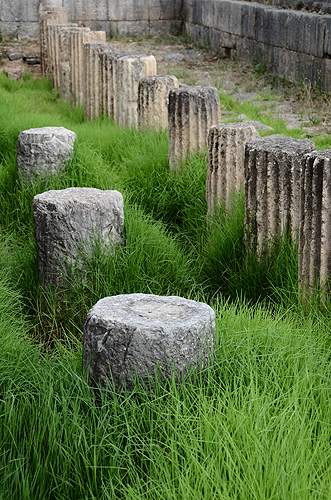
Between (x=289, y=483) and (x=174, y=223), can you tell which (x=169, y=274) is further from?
(x=289, y=483)

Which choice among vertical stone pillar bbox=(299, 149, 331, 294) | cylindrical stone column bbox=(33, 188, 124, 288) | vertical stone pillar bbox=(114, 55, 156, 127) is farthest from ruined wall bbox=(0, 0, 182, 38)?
vertical stone pillar bbox=(299, 149, 331, 294)

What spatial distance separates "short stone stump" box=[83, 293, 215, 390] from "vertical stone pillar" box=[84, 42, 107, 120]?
235 inches

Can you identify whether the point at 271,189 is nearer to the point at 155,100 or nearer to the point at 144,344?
the point at 144,344

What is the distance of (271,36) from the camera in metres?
11.3

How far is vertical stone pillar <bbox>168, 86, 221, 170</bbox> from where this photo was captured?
17.6ft

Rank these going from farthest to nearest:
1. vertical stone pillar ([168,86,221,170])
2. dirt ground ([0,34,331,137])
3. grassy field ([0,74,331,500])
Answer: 1. dirt ground ([0,34,331,137])
2. vertical stone pillar ([168,86,221,170])
3. grassy field ([0,74,331,500])

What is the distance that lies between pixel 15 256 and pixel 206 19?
38.8ft

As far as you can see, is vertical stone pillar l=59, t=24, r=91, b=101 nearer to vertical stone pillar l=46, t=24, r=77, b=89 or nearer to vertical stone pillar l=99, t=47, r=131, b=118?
vertical stone pillar l=46, t=24, r=77, b=89

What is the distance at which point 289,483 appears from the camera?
1.95 meters

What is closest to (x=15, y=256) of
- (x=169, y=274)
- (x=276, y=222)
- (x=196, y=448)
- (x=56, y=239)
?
(x=56, y=239)

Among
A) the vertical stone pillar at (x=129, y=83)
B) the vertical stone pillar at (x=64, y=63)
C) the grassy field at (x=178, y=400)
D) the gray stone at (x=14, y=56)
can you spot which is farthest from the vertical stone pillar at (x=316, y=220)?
the gray stone at (x=14, y=56)

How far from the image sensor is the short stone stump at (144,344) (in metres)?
2.50

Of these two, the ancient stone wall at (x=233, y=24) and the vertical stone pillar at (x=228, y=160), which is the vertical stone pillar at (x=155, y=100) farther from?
the ancient stone wall at (x=233, y=24)

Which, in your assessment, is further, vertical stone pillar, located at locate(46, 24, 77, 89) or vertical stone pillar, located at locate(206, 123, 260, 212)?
vertical stone pillar, located at locate(46, 24, 77, 89)
